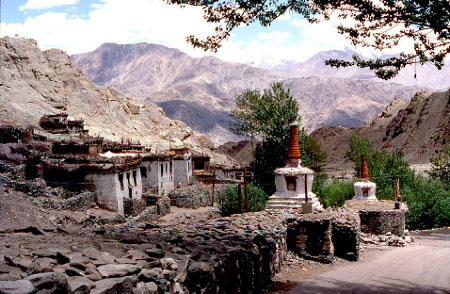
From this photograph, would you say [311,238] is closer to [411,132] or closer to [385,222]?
[385,222]

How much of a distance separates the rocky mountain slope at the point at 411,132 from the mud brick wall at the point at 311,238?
200 feet

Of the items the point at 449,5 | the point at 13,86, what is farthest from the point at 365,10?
the point at 13,86

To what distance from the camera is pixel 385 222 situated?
805 inches

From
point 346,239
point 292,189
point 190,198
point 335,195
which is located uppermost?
point 292,189

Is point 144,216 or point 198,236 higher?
point 198,236

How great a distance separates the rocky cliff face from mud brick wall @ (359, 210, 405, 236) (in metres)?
56.2

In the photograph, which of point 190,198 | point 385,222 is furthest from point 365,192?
point 190,198

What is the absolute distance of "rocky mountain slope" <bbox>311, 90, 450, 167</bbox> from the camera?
236 ft

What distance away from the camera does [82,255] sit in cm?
544

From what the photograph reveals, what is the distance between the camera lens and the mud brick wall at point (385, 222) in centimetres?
2042

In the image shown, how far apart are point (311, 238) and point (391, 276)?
2.67 m

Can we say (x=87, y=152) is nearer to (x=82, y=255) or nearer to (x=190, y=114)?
(x=82, y=255)

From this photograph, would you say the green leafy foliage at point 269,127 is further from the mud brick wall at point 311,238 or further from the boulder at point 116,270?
the boulder at point 116,270

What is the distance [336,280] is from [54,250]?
8.51m
